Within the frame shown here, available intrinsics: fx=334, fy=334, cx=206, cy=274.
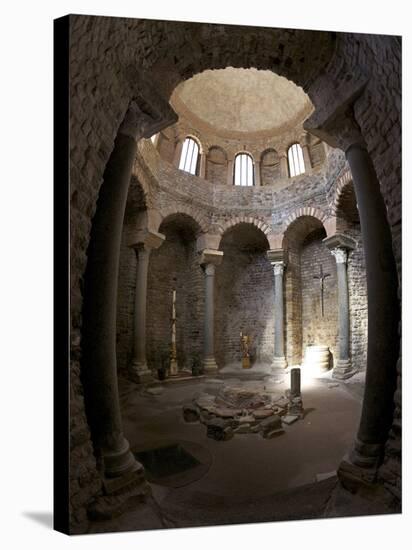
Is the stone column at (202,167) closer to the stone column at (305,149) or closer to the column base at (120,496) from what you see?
the stone column at (305,149)

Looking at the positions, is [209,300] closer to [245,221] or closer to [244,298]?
[244,298]

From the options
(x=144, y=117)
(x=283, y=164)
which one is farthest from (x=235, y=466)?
(x=283, y=164)

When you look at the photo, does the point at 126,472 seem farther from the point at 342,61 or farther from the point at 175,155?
the point at 175,155

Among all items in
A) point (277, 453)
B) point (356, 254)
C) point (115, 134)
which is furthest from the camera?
point (356, 254)

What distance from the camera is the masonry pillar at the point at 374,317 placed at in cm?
295

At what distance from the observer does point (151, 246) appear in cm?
454

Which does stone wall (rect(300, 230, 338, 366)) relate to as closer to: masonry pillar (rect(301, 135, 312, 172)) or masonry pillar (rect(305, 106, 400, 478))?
masonry pillar (rect(305, 106, 400, 478))

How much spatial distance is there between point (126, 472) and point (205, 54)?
374 centimetres

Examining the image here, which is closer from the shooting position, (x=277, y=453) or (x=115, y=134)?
(x=115, y=134)

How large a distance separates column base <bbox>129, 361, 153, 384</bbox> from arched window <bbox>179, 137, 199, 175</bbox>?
11.3 ft

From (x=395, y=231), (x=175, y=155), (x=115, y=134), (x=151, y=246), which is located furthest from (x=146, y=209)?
(x=395, y=231)

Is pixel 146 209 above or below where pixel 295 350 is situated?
above

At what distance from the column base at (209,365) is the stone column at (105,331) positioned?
5.67 ft

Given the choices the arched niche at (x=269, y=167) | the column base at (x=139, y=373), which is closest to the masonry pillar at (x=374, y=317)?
the column base at (x=139, y=373)
